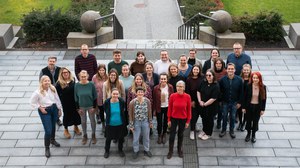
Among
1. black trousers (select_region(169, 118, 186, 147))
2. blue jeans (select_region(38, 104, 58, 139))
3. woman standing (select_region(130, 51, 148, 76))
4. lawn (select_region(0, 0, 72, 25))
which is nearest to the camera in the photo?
black trousers (select_region(169, 118, 186, 147))

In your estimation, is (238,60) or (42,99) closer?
(42,99)

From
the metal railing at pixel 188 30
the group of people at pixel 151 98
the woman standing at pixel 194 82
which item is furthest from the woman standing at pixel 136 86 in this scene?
the metal railing at pixel 188 30

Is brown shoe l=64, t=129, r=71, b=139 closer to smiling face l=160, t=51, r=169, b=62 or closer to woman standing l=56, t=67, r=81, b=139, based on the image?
woman standing l=56, t=67, r=81, b=139

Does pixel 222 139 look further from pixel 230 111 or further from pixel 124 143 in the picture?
pixel 124 143

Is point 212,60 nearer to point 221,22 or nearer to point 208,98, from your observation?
point 208,98

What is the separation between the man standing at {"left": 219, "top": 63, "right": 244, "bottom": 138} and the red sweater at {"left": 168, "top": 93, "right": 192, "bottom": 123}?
112 centimetres

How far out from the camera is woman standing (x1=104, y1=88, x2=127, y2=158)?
8.95 metres

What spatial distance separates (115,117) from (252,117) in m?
3.21

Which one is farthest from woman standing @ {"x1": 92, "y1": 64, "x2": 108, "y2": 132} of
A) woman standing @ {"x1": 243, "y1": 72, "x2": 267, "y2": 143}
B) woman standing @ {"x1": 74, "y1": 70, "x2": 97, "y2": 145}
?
woman standing @ {"x1": 243, "y1": 72, "x2": 267, "y2": 143}

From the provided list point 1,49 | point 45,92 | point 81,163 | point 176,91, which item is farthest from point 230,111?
point 1,49

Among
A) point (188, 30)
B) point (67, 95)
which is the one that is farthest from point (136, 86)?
point (188, 30)

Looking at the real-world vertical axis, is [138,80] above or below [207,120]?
above

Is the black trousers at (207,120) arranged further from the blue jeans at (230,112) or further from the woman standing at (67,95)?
the woman standing at (67,95)

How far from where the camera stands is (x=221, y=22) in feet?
49.0
